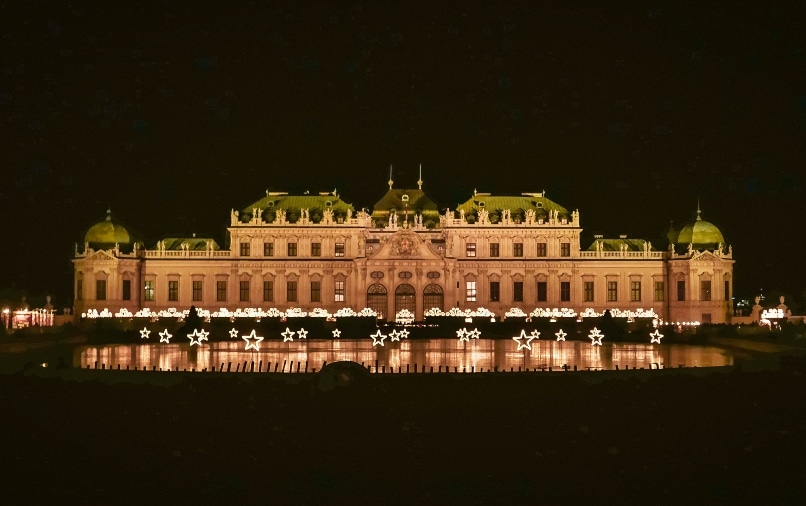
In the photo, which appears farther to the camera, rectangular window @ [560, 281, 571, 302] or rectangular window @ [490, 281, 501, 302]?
rectangular window @ [560, 281, 571, 302]

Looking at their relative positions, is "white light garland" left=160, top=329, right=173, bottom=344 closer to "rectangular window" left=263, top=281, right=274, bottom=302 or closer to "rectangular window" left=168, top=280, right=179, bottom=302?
"rectangular window" left=168, top=280, right=179, bottom=302

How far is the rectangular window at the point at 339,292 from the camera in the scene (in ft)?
321

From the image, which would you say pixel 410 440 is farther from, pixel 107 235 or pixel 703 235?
pixel 703 235

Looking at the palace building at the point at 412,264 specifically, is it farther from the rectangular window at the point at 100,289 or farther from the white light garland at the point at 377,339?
the white light garland at the point at 377,339

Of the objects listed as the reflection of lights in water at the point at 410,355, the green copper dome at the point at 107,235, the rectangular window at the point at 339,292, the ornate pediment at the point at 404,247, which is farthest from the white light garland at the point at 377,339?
the green copper dome at the point at 107,235

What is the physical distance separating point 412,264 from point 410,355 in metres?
42.8

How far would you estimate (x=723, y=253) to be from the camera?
96.4 meters

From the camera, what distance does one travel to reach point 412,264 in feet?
315

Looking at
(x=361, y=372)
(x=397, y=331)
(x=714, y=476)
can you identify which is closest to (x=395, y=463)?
(x=714, y=476)

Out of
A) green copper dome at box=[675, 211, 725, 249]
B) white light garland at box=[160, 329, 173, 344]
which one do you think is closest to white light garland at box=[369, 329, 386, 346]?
white light garland at box=[160, 329, 173, 344]

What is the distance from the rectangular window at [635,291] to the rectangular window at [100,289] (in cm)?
4251

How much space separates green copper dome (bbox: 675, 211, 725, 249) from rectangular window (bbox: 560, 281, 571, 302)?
1008 centimetres

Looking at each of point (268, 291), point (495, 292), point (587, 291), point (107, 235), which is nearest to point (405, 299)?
point (495, 292)

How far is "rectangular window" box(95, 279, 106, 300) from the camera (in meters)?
95.0
